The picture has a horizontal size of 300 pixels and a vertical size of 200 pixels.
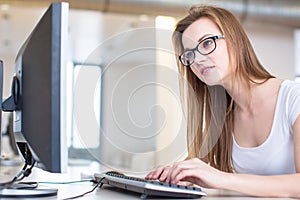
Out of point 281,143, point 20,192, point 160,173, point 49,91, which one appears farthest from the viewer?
point 281,143

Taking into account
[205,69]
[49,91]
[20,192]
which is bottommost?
[20,192]

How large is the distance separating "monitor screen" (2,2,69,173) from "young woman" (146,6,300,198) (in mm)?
386

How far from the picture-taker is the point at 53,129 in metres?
0.78

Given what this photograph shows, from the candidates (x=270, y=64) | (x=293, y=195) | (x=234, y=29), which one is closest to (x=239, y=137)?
(x=234, y=29)

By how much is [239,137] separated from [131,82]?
0.44 metres

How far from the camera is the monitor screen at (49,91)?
0.79 meters

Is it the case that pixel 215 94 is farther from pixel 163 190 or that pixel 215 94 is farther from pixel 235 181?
pixel 163 190

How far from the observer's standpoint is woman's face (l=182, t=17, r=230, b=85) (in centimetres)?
134

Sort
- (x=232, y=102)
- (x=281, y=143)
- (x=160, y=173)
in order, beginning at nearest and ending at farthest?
(x=160, y=173)
(x=281, y=143)
(x=232, y=102)

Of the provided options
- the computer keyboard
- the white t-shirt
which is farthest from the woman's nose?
Result: the computer keyboard

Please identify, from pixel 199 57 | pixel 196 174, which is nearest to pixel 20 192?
pixel 196 174

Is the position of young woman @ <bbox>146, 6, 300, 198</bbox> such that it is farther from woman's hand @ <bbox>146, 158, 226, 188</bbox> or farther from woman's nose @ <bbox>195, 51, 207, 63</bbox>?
woman's hand @ <bbox>146, 158, 226, 188</bbox>

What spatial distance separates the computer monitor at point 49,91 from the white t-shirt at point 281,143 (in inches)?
29.7

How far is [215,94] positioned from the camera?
61.4 inches
